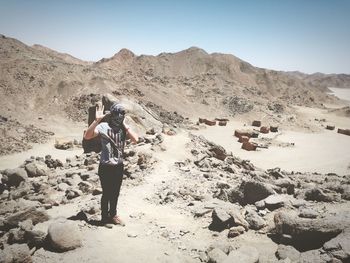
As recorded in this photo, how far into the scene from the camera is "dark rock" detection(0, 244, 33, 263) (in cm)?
368

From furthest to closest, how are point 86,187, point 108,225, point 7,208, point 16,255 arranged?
point 86,187 → point 7,208 → point 108,225 → point 16,255

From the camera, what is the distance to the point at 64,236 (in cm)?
419

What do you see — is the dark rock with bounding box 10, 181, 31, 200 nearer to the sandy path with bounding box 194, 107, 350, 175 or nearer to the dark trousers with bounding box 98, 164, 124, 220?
the dark trousers with bounding box 98, 164, 124, 220

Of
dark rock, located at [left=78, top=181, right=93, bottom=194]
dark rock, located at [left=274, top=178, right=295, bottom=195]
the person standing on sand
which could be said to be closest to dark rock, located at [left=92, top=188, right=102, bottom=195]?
dark rock, located at [left=78, top=181, right=93, bottom=194]

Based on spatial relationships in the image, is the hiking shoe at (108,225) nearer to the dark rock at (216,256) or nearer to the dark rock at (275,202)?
the dark rock at (216,256)

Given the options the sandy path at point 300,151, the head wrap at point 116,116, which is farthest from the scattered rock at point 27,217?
the sandy path at point 300,151

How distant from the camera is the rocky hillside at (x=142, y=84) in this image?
23.1 meters

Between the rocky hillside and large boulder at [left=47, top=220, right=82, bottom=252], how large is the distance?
17.9 m

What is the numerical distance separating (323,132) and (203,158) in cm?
2117

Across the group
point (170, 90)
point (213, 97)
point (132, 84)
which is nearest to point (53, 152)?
point (132, 84)

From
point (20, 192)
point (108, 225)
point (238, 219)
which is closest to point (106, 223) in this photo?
point (108, 225)

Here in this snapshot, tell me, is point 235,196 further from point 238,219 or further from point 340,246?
point 340,246

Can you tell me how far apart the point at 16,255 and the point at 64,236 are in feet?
1.99

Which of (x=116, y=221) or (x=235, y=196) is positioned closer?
(x=116, y=221)
